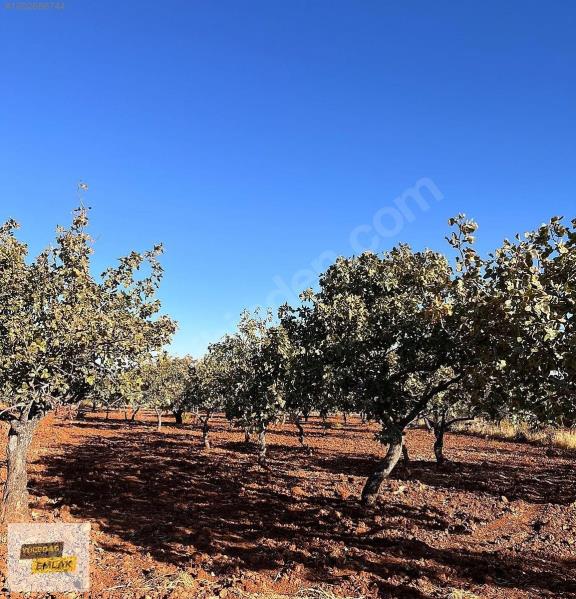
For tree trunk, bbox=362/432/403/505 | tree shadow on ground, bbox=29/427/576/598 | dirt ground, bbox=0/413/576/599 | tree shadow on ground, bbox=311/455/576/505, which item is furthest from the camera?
tree shadow on ground, bbox=311/455/576/505

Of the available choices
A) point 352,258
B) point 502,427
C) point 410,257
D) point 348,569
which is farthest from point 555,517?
point 502,427

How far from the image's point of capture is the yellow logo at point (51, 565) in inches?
381

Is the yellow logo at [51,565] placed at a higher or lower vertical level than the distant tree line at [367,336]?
lower

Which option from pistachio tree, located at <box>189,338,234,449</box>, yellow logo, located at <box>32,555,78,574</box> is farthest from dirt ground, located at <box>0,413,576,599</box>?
pistachio tree, located at <box>189,338,234,449</box>

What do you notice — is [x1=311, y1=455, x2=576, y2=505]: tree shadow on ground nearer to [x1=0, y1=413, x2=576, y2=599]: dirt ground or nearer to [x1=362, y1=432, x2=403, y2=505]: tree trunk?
[x1=0, y1=413, x2=576, y2=599]: dirt ground


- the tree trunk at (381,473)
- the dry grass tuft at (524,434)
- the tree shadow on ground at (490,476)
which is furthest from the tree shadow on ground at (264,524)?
the dry grass tuft at (524,434)

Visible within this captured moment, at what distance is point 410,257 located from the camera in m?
16.2

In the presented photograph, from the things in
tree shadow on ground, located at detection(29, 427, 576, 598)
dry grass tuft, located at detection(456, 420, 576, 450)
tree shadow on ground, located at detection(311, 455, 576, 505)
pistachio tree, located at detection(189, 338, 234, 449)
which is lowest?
dry grass tuft, located at detection(456, 420, 576, 450)

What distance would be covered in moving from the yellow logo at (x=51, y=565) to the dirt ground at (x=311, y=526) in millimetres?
744

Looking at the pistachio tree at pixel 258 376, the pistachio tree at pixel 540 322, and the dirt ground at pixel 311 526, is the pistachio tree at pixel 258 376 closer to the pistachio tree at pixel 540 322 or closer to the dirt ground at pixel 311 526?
the dirt ground at pixel 311 526

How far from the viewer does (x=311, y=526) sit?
14.9m

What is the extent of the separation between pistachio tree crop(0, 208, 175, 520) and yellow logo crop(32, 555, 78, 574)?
388cm

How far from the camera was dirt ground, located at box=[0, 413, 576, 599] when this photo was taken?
10523 millimetres

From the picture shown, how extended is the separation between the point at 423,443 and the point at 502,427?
15273mm
